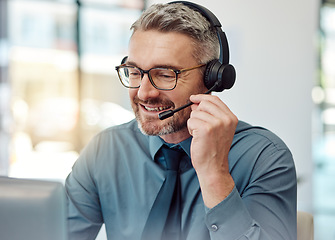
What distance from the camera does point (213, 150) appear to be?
→ 0.82m

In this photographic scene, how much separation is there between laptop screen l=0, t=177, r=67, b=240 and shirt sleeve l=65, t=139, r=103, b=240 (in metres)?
0.65

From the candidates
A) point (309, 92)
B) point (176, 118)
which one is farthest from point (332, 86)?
point (176, 118)

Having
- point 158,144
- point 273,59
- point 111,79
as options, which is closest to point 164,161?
point 158,144

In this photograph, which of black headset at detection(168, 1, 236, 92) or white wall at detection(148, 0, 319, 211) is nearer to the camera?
black headset at detection(168, 1, 236, 92)

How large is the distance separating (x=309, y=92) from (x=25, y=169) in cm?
329

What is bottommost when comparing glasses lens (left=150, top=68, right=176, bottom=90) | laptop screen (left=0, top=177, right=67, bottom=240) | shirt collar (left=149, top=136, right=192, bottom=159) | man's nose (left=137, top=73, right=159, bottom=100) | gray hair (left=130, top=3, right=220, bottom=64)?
laptop screen (left=0, top=177, right=67, bottom=240)

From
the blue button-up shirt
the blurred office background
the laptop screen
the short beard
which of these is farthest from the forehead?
the blurred office background

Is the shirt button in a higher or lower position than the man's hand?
lower

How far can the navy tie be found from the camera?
104 centimetres

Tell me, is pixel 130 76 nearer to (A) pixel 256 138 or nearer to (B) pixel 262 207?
(A) pixel 256 138

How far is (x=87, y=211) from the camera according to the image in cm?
112

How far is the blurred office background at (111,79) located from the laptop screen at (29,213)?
10.6 ft

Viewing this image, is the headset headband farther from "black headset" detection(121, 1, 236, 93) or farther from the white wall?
the white wall

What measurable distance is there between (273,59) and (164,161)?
2.84 m
